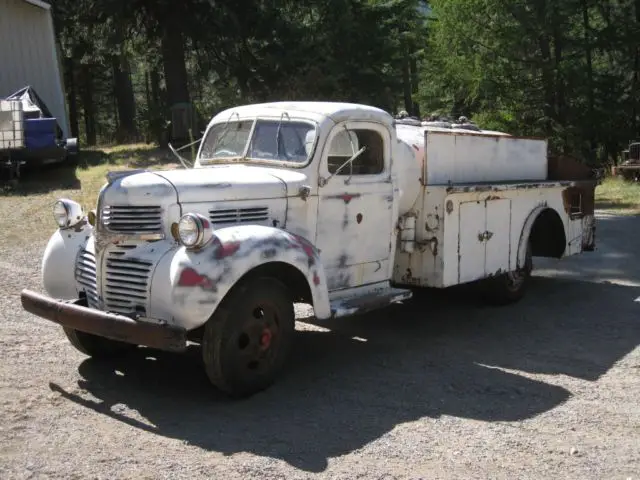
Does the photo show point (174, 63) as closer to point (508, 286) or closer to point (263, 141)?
point (508, 286)

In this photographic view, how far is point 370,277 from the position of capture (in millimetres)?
6543

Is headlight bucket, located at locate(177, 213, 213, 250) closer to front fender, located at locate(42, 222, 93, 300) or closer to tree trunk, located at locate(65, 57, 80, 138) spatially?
front fender, located at locate(42, 222, 93, 300)

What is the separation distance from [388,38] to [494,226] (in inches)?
639

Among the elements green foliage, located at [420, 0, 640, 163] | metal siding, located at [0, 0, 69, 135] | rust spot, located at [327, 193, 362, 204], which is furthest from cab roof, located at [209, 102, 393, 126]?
green foliage, located at [420, 0, 640, 163]

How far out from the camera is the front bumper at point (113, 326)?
481 centimetres

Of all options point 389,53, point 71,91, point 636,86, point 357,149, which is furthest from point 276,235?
point 71,91

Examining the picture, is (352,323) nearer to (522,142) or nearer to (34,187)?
(522,142)

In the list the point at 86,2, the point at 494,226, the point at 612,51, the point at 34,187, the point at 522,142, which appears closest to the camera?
the point at 494,226

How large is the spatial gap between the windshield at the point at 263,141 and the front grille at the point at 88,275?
1440 millimetres

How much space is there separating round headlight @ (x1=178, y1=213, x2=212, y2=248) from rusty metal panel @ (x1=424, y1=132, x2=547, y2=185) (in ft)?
8.92

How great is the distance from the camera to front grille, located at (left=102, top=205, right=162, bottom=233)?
5.30 m

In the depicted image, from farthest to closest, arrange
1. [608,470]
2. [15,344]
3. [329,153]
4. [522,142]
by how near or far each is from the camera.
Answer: [522,142]
[15,344]
[329,153]
[608,470]

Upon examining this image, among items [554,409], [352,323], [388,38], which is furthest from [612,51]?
[554,409]

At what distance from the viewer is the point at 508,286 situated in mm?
8273
